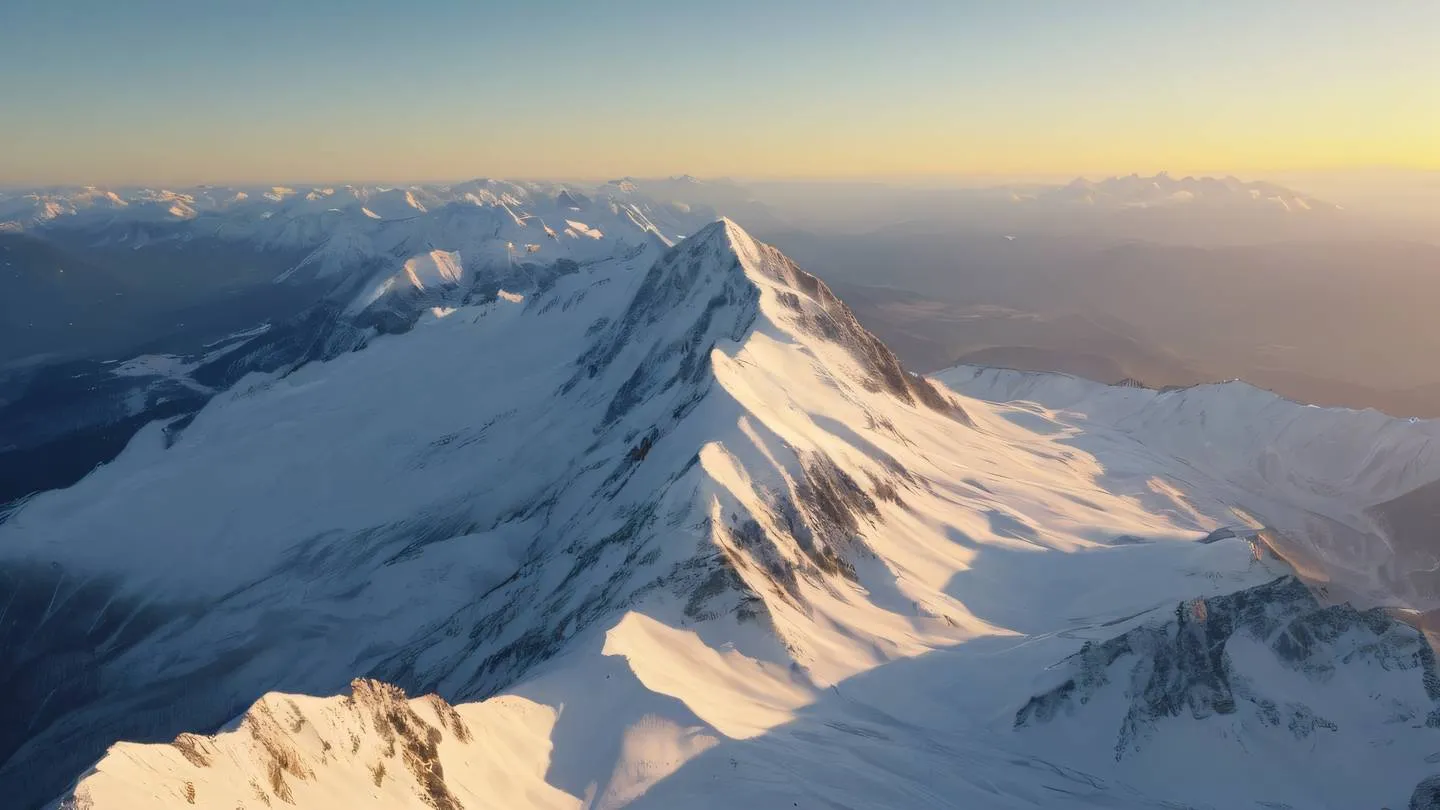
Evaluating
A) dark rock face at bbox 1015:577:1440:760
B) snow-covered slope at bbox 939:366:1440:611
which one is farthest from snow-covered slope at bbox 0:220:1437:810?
snow-covered slope at bbox 939:366:1440:611

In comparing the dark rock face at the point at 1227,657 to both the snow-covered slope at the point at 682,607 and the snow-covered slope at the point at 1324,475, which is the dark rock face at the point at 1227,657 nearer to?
the snow-covered slope at the point at 682,607

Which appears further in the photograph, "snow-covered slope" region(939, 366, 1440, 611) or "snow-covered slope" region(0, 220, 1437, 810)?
"snow-covered slope" region(939, 366, 1440, 611)

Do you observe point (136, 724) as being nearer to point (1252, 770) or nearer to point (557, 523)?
point (557, 523)

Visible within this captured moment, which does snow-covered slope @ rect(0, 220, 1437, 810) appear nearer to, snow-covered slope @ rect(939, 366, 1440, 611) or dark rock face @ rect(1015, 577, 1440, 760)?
dark rock face @ rect(1015, 577, 1440, 760)

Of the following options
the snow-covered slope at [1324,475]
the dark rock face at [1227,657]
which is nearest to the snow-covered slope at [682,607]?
the dark rock face at [1227,657]

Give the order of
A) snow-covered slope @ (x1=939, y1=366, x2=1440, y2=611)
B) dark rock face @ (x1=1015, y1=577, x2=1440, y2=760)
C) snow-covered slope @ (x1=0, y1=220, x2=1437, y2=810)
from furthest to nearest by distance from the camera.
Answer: snow-covered slope @ (x1=939, y1=366, x2=1440, y2=611) < dark rock face @ (x1=1015, y1=577, x2=1440, y2=760) < snow-covered slope @ (x1=0, y1=220, x2=1437, y2=810)

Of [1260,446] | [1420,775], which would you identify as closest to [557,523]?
[1420,775]
